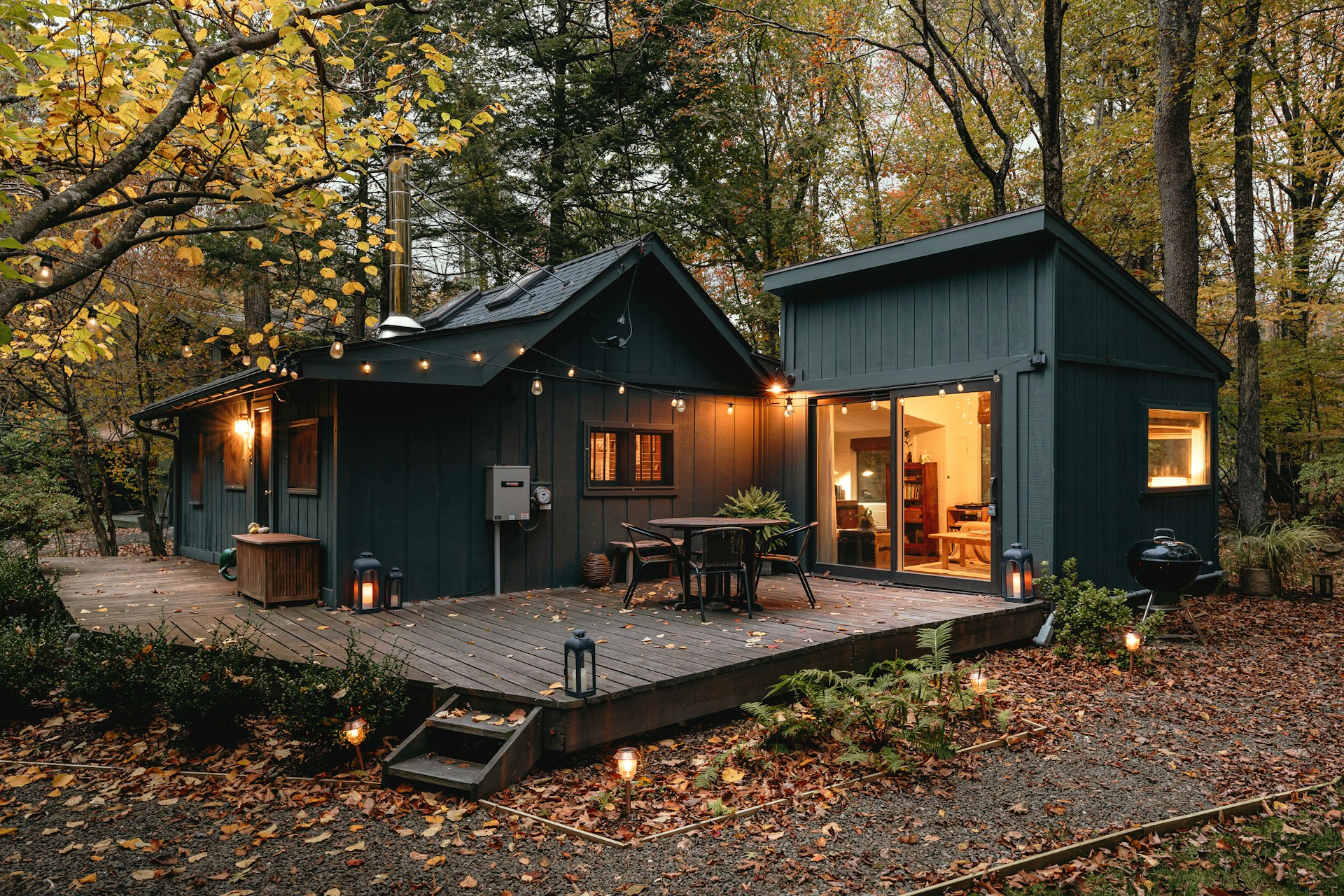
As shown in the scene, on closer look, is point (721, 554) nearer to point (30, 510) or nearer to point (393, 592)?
point (393, 592)

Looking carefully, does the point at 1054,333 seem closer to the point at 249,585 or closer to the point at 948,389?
the point at 948,389

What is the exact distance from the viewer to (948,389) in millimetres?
8398

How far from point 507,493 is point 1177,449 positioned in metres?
7.70

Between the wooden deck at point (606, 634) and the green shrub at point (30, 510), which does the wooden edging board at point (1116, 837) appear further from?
the green shrub at point (30, 510)

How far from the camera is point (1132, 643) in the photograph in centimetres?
635

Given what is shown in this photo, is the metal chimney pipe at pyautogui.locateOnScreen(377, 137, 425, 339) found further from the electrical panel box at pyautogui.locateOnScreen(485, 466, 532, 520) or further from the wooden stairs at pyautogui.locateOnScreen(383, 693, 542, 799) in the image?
the wooden stairs at pyautogui.locateOnScreen(383, 693, 542, 799)

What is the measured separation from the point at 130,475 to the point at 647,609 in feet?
38.0

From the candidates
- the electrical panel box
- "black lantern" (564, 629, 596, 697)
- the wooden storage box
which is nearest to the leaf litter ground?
"black lantern" (564, 629, 596, 697)

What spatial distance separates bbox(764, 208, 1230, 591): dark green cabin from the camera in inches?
305

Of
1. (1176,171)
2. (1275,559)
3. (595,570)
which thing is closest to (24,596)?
(595,570)

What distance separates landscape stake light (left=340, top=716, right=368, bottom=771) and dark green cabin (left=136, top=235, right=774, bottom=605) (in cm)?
302

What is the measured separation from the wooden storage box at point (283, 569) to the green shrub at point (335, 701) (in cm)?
275

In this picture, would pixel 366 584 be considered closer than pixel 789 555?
Yes

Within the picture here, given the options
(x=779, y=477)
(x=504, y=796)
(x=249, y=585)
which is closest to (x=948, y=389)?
(x=779, y=477)
